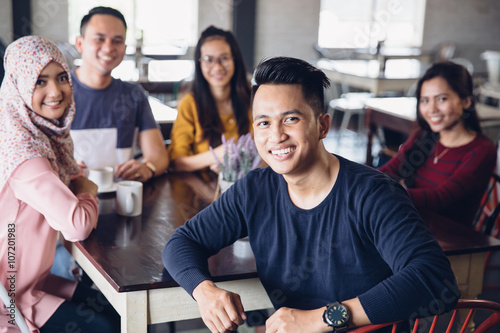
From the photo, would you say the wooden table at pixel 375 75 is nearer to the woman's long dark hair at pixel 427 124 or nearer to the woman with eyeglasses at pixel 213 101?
the woman with eyeglasses at pixel 213 101

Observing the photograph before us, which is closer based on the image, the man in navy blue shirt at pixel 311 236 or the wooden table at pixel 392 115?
the man in navy blue shirt at pixel 311 236

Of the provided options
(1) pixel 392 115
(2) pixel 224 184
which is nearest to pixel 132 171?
(2) pixel 224 184

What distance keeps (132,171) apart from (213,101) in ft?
1.95

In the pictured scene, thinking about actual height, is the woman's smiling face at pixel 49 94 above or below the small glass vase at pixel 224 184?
above

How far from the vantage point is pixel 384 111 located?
4.14 meters

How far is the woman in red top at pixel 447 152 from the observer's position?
7.02 feet

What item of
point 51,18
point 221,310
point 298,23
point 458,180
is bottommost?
point 221,310

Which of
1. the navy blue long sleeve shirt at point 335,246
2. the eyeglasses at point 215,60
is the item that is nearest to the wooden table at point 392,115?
the eyeglasses at point 215,60

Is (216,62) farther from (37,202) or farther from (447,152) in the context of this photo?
(37,202)

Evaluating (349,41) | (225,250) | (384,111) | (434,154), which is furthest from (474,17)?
(225,250)

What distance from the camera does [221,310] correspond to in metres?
1.27

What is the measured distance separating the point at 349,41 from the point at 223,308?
25.3ft

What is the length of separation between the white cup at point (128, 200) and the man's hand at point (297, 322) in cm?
79

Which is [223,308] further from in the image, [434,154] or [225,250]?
[434,154]
